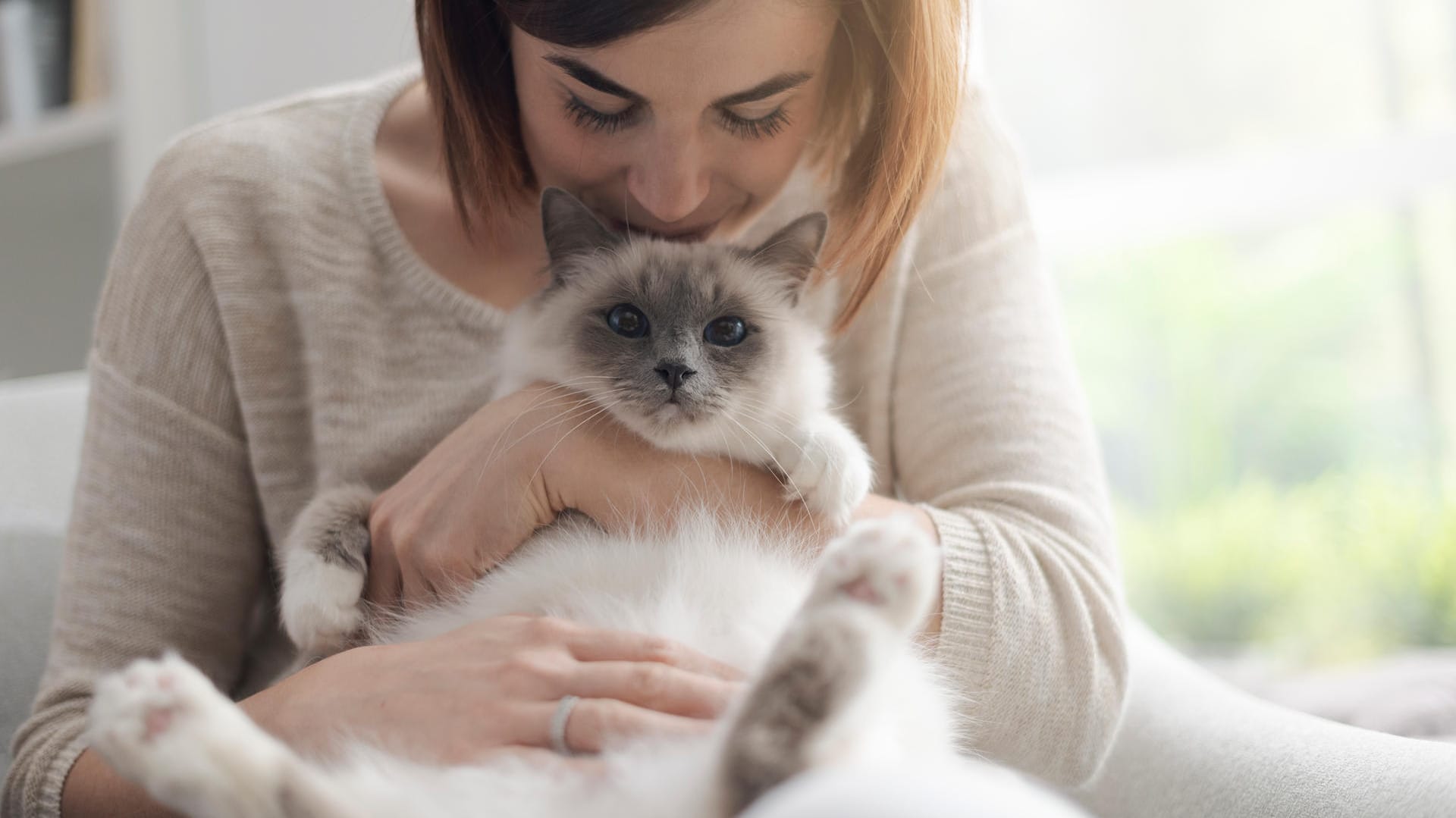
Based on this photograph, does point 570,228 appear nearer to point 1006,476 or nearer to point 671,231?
point 671,231

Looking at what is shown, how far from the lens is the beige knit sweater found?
4.43 feet

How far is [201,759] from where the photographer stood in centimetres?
87

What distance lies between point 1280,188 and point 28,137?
3.74 meters

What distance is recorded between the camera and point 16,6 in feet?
9.98

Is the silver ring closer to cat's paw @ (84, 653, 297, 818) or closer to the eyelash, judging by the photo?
cat's paw @ (84, 653, 297, 818)

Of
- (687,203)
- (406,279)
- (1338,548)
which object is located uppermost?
(687,203)

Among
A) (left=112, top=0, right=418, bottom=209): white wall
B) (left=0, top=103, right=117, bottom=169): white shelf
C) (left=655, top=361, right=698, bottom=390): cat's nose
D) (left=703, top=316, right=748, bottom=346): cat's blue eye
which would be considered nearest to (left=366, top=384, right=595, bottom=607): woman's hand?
(left=655, top=361, right=698, bottom=390): cat's nose

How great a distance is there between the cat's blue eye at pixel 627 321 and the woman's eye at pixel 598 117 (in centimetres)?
25

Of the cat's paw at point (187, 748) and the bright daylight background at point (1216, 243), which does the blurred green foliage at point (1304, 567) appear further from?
the cat's paw at point (187, 748)

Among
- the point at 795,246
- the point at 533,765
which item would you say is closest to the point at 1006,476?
the point at 795,246

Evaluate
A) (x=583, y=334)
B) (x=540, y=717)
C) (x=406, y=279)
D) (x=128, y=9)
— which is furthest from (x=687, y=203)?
(x=128, y=9)

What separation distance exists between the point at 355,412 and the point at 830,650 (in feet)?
3.25

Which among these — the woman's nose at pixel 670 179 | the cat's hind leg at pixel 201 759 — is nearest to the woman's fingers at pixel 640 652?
the cat's hind leg at pixel 201 759

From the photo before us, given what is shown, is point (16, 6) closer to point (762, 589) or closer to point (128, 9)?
point (128, 9)
